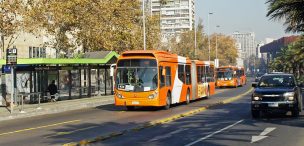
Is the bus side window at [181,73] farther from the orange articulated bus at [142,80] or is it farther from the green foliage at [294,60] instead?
the green foliage at [294,60]

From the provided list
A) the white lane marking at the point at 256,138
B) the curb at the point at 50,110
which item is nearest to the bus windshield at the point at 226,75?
the curb at the point at 50,110

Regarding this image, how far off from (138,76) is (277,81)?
22.7ft

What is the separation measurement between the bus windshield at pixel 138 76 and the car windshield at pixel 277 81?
5645mm

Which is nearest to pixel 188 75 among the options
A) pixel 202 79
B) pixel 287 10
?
pixel 202 79

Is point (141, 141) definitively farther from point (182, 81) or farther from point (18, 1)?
point (18, 1)

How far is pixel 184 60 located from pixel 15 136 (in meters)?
15.9

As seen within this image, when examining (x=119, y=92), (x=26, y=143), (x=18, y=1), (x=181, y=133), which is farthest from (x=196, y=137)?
(x=18, y=1)

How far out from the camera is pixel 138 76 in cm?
2453

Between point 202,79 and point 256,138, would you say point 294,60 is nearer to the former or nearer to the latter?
point 202,79

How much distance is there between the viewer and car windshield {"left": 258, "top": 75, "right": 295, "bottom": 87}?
67.1 ft

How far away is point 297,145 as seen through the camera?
12336mm

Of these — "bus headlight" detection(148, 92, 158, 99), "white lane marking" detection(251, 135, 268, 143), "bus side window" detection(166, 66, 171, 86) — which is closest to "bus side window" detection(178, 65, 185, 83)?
"bus side window" detection(166, 66, 171, 86)

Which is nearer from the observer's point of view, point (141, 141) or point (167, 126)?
point (141, 141)

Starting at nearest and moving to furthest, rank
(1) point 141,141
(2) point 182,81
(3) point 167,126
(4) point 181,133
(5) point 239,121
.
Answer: (1) point 141,141 < (4) point 181,133 < (3) point 167,126 < (5) point 239,121 < (2) point 182,81
